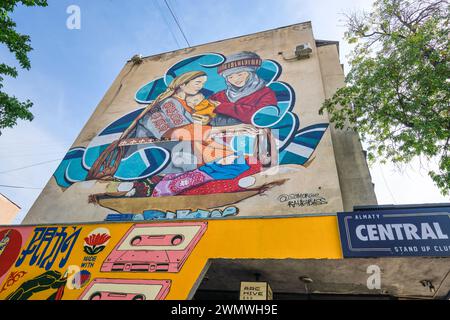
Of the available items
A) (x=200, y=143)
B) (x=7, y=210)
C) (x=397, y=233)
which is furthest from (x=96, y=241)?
(x=7, y=210)

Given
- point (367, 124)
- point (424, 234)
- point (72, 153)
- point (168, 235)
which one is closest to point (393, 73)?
point (367, 124)

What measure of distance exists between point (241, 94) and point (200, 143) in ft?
8.14

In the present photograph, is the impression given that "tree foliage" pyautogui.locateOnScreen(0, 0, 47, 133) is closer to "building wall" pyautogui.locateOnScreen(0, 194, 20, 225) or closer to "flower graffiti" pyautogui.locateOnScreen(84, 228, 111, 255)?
"flower graffiti" pyautogui.locateOnScreen(84, 228, 111, 255)

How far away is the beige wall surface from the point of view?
26.0 ft

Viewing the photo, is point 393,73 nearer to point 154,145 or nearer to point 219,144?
point 219,144

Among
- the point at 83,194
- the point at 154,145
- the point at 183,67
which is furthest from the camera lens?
the point at 183,67

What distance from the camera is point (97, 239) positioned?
649 centimetres

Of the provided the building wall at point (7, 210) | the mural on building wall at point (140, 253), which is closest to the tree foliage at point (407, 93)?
the mural on building wall at point (140, 253)

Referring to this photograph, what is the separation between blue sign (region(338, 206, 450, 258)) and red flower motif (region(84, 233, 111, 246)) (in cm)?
487

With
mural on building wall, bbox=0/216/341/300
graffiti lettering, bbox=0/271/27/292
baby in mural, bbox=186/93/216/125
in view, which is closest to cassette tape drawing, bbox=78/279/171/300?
mural on building wall, bbox=0/216/341/300

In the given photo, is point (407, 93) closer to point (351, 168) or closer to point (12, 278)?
point (351, 168)

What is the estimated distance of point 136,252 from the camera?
6.11 m
